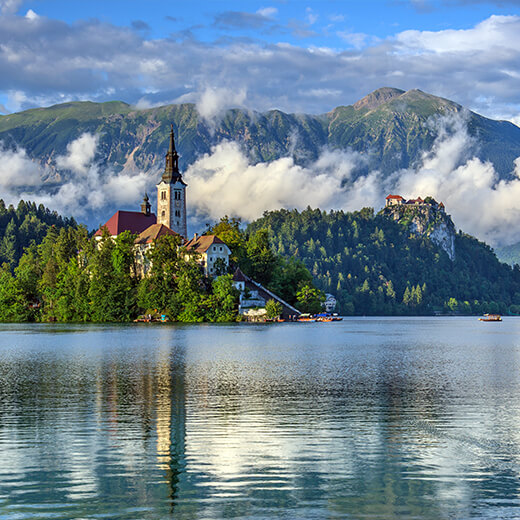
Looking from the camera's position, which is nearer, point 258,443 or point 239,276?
point 258,443

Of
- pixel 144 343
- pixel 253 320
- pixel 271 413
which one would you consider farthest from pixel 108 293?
pixel 271 413

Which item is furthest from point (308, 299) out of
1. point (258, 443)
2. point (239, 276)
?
point (258, 443)

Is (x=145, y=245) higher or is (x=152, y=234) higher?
(x=152, y=234)

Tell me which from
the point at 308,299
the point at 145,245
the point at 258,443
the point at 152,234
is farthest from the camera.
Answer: the point at 152,234

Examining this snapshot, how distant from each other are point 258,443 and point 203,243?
155192 mm

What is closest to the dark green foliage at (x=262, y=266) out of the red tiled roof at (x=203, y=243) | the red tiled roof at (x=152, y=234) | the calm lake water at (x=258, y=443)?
the red tiled roof at (x=203, y=243)

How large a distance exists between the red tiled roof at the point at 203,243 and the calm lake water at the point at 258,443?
122 meters

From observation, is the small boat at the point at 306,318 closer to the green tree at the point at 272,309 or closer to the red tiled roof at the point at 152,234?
the green tree at the point at 272,309

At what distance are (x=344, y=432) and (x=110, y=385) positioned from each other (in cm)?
2102

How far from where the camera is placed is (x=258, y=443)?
90.0ft

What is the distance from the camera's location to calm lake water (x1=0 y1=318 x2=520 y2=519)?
779 inches

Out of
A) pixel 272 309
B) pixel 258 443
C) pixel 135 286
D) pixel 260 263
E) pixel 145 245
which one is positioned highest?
pixel 145 245

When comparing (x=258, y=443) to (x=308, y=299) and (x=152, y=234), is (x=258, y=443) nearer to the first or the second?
(x=308, y=299)

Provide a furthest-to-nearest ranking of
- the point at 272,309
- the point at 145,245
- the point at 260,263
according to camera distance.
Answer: the point at 145,245 → the point at 260,263 → the point at 272,309
